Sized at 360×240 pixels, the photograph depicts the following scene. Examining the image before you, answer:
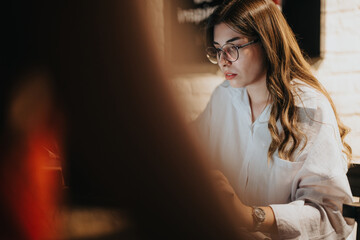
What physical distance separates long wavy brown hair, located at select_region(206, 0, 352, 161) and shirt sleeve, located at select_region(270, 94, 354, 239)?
28 mm

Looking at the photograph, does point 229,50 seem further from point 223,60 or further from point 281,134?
Result: point 281,134

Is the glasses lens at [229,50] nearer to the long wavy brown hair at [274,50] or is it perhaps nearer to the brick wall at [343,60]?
the long wavy brown hair at [274,50]

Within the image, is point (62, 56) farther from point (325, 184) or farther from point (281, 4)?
point (281, 4)

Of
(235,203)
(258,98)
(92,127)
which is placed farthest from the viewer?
(258,98)

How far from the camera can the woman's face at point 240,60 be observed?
0.47 meters

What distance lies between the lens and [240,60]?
1.57ft

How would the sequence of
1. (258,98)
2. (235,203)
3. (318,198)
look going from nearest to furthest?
(235,203)
(318,198)
(258,98)

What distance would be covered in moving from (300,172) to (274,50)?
0.62 feet

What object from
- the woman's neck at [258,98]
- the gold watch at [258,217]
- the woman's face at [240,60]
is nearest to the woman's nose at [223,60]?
the woman's face at [240,60]

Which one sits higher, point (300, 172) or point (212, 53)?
point (212, 53)

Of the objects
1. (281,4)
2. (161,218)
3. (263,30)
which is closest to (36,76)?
(161,218)

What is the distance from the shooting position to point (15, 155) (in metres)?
0.22

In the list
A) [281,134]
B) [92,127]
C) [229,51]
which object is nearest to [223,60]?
[229,51]

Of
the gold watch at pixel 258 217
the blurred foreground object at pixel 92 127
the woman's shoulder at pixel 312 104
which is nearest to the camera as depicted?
the blurred foreground object at pixel 92 127
